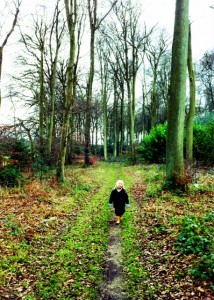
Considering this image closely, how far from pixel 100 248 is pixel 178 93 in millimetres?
6695

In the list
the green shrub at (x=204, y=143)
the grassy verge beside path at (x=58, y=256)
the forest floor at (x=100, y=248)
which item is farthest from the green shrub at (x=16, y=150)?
the green shrub at (x=204, y=143)

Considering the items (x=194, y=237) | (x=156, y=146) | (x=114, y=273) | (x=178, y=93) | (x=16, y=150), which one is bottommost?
(x=114, y=273)

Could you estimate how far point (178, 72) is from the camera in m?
9.65

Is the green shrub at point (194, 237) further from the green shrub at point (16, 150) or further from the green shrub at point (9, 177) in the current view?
the green shrub at point (16, 150)

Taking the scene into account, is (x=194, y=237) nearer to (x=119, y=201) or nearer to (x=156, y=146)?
(x=119, y=201)

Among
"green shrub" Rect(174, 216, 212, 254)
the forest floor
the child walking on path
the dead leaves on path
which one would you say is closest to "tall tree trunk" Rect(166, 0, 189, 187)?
the forest floor

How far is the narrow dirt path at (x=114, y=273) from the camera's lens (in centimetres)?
412

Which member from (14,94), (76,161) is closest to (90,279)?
(14,94)

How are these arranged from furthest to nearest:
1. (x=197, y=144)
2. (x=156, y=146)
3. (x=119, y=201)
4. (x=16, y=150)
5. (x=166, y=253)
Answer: (x=156, y=146) → (x=197, y=144) → (x=16, y=150) → (x=119, y=201) → (x=166, y=253)

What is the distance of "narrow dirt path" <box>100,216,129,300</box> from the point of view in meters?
4.12

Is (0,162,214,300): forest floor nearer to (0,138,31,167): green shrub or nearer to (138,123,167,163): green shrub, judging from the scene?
(0,138,31,167): green shrub

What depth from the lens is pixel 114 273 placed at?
479 cm

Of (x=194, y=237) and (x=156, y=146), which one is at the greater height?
(x=156, y=146)

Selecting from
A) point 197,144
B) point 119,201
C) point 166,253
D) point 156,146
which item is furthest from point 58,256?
point 156,146
